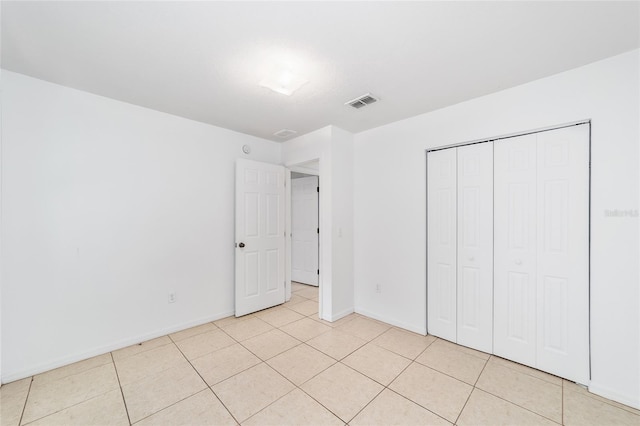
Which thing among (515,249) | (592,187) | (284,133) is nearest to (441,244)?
(515,249)

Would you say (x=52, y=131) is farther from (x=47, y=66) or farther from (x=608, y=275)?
(x=608, y=275)

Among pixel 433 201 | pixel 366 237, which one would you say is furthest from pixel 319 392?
pixel 433 201

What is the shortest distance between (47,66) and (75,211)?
4.06 feet

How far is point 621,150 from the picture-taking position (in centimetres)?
192

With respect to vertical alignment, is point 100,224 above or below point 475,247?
above

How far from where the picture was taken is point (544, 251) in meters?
2.30

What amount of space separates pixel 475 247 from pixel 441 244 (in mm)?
338

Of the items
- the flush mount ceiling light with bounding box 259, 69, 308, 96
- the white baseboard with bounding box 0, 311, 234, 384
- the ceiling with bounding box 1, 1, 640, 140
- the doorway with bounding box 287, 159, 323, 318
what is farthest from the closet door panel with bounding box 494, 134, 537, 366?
the white baseboard with bounding box 0, 311, 234, 384

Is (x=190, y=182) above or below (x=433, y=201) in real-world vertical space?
above

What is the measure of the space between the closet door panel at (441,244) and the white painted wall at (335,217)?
1.08 meters

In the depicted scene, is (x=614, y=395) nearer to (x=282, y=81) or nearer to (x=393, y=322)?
(x=393, y=322)

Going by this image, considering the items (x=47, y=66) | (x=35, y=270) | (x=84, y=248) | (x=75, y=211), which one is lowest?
(x=35, y=270)

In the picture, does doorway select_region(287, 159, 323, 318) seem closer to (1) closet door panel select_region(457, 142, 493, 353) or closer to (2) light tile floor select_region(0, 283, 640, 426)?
(2) light tile floor select_region(0, 283, 640, 426)

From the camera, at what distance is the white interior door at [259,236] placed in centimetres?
358
